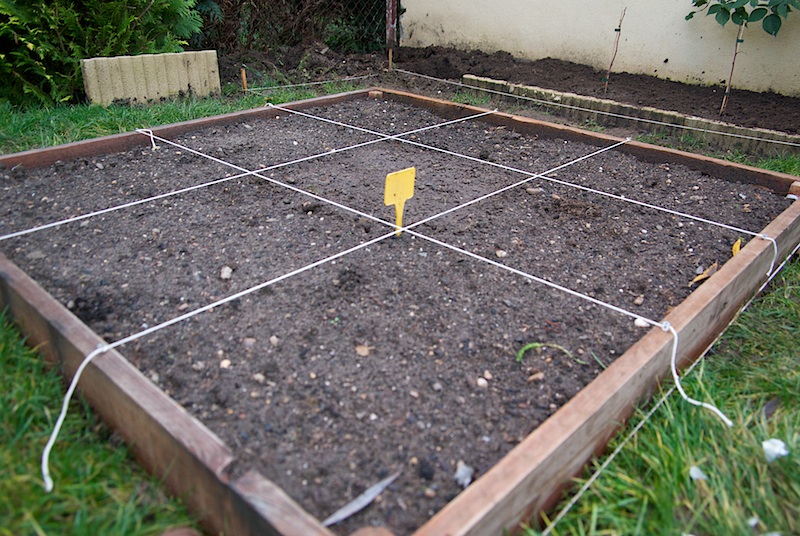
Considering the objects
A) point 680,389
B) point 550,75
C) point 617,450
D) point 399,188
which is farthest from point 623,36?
point 617,450

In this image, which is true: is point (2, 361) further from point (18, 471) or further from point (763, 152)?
point (763, 152)

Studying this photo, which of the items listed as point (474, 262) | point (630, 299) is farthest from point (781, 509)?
point (474, 262)

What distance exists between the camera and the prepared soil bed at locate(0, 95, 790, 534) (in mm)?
1591

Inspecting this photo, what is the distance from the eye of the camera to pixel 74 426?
158cm

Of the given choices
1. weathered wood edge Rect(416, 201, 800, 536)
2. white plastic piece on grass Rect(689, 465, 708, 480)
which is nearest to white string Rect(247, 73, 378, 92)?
weathered wood edge Rect(416, 201, 800, 536)

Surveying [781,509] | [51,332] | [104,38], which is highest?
[104,38]

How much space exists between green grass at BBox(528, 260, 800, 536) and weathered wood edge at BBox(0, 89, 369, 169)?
3035 mm

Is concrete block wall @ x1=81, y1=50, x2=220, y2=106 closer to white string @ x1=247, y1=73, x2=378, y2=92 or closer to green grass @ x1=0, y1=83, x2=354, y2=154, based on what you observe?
green grass @ x1=0, y1=83, x2=354, y2=154

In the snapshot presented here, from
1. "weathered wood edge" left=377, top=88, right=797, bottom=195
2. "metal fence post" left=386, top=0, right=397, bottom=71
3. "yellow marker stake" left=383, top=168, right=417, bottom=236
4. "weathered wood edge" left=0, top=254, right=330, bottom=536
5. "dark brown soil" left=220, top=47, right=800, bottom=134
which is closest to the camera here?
"weathered wood edge" left=0, top=254, right=330, bottom=536

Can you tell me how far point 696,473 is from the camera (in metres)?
1.47

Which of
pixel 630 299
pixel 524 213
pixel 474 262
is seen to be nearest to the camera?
pixel 630 299

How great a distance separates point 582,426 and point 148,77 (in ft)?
12.6

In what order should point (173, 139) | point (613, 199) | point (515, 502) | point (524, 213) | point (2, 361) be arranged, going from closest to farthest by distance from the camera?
point (515, 502) → point (2, 361) → point (524, 213) → point (613, 199) → point (173, 139)

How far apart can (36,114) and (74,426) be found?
9.35 ft
